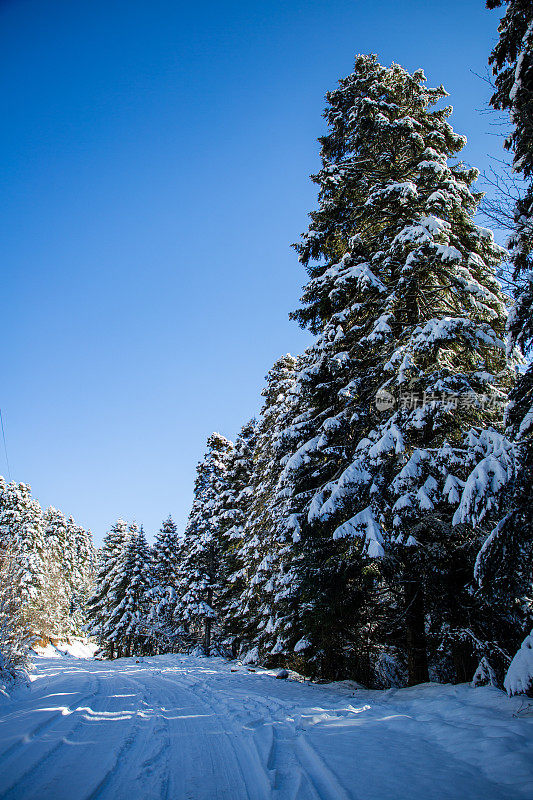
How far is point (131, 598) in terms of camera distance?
103 feet

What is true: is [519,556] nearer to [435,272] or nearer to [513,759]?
[513,759]

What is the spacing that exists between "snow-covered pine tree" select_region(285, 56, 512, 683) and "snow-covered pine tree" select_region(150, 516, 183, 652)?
87.1 feet

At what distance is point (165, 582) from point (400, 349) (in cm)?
3535

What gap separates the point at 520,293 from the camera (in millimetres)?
5031

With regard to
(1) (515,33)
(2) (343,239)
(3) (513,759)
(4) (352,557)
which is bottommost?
(3) (513,759)

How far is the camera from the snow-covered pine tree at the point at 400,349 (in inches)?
273

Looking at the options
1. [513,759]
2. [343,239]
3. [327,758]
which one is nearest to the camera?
[513,759]

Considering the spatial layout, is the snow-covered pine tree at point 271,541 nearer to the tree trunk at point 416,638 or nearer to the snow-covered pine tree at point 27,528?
the tree trunk at point 416,638

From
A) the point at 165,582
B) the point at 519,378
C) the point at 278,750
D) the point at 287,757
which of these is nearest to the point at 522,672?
the point at 287,757

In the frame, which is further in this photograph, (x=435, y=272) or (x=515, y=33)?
(x=435, y=272)

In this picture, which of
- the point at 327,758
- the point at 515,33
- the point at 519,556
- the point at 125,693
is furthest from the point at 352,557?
the point at 515,33

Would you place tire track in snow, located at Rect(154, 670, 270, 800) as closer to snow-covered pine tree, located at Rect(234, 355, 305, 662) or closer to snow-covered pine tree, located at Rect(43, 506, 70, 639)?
snow-covered pine tree, located at Rect(234, 355, 305, 662)

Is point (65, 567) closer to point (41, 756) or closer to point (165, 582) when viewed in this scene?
point (165, 582)

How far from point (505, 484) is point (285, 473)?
539cm
